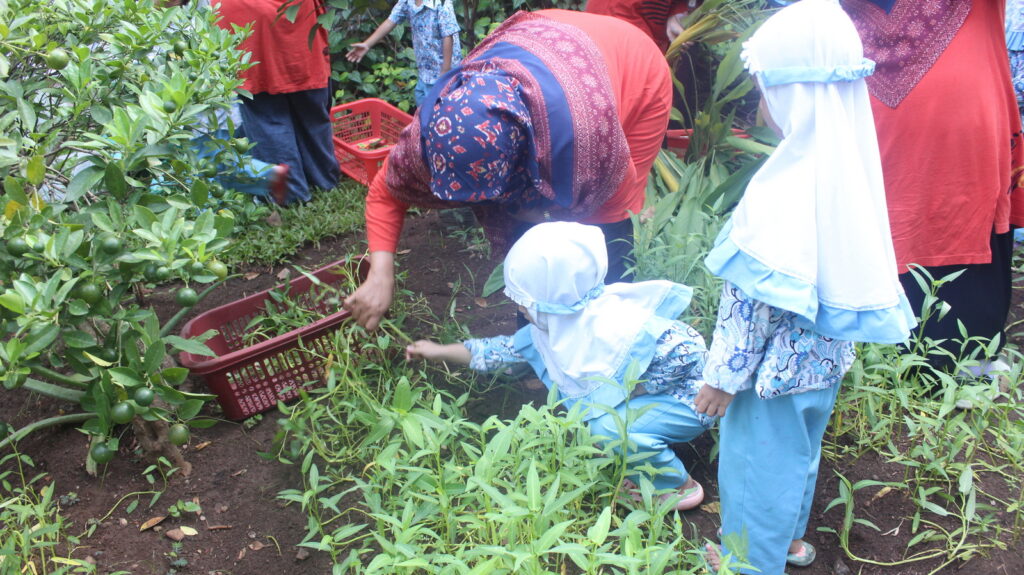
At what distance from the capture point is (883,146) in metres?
2.20

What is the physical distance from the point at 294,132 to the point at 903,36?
2.97 m

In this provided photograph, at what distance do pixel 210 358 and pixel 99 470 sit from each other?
1.36 feet

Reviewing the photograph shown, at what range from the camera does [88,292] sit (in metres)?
1.49

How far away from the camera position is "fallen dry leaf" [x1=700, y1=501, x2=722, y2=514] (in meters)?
2.00

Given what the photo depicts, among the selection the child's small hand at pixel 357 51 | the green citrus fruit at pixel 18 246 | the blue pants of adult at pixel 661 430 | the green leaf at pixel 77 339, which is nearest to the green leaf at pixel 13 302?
the green citrus fruit at pixel 18 246

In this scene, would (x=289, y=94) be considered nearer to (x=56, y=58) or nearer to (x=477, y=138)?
(x=56, y=58)

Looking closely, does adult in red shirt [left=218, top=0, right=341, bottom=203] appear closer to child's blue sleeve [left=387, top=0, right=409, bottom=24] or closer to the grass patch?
the grass patch

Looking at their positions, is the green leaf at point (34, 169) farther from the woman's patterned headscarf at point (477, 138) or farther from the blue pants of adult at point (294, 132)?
the blue pants of adult at point (294, 132)

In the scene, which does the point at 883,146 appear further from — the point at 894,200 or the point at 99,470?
the point at 99,470

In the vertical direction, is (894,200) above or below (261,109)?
above

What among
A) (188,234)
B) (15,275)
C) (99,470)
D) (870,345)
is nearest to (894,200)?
(870,345)

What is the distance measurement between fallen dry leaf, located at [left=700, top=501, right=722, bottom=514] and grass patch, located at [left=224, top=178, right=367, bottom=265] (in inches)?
84.3

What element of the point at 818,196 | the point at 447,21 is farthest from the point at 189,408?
the point at 447,21

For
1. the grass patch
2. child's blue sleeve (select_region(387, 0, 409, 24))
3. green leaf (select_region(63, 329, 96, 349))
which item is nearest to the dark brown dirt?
green leaf (select_region(63, 329, 96, 349))
